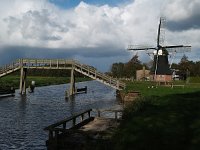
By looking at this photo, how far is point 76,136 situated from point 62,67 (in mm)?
40352

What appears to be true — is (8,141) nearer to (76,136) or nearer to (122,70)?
(76,136)

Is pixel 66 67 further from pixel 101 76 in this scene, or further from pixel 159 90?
pixel 159 90

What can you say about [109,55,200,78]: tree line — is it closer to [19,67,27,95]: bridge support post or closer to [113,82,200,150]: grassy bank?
[19,67,27,95]: bridge support post

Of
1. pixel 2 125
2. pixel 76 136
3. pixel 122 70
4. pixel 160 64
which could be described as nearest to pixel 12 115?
pixel 2 125

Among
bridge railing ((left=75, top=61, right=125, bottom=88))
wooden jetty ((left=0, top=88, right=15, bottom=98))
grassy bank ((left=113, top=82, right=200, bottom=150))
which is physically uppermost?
bridge railing ((left=75, top=61, right=125, bottom=88))

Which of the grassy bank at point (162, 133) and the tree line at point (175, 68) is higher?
the tree line at point (175, 68)

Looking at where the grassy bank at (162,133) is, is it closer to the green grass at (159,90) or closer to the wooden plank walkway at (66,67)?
the green grass at (159,90)

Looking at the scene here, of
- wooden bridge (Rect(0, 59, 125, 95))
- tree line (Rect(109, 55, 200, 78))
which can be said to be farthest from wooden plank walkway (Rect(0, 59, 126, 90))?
tree line (Rect(109, 55, 200, 78))

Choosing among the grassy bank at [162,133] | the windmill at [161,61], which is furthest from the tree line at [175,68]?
the grassy bank at [162,133]

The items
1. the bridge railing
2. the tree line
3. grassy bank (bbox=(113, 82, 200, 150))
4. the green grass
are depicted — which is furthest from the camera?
the tree line

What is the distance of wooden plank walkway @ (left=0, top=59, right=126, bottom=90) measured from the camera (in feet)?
200

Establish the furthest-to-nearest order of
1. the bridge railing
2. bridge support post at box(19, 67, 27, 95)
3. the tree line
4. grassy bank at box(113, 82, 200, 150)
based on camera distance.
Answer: the tree line
bridge support post at box(19, 67, 27, 95)
the bridge railing
grassy bank at box(113, 82, 200, 150)

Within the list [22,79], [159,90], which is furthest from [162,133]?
[22,79]

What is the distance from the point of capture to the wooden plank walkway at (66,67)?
61062 mm
